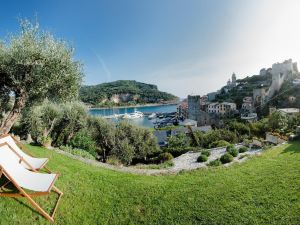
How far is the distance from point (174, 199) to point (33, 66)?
8436mm

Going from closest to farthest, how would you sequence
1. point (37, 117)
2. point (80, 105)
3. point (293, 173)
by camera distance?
point (293, 173)
point (37, 117)
point (80, 105)

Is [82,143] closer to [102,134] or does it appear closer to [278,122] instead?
[102,134]

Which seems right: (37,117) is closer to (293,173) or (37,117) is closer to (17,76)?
(17,76)

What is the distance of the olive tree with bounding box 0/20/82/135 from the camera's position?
10.5m

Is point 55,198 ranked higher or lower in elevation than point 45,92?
lower

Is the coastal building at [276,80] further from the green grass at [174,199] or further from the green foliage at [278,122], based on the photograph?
the green grass at [174,199]

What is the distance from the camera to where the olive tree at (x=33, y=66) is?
10.5m

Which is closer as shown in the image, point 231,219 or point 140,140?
point 231,219

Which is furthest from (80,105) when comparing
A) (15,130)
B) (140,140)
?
(140,140)

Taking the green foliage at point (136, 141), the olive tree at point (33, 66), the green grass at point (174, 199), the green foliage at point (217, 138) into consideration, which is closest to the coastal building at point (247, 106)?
the green foliage at point (217, 138)

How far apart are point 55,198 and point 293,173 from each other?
367 inches

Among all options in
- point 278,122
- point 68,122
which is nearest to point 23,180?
point 68,122

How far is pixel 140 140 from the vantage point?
3219 cm

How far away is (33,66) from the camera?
10.5 meters
